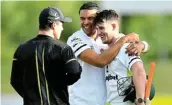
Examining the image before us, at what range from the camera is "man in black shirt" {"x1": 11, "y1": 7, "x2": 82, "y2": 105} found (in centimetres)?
521

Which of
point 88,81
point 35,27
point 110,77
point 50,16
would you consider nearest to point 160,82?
point 35,27

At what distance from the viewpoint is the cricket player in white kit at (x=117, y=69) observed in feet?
17.1

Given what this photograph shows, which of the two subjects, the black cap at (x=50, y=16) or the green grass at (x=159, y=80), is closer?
the black cap at (x=50, y=16)

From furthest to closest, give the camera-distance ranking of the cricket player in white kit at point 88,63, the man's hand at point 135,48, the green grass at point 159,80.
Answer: the green grass at point 159,80 < the cricket player in white kit at point 88,63 < the man's hand at point 135,48

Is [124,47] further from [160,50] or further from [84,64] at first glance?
[160,50]

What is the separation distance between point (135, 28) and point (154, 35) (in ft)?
5.20

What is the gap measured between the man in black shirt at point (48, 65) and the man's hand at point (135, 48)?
0.44 meters

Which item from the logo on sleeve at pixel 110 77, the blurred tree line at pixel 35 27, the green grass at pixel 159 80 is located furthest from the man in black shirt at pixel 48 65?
the blurred tree line at pixel 35 27

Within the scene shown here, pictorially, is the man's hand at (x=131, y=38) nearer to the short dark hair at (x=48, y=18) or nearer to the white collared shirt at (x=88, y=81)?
the white collared shirt at (x=88, y=81)

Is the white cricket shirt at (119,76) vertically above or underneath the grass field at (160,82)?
above

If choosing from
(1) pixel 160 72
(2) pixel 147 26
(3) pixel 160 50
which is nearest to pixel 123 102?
(1) pixel 160 72

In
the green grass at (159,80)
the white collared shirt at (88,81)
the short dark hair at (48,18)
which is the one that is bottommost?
the green grass at (159,80)

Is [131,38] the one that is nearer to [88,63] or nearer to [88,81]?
[88,63]

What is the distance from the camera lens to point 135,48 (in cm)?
535
